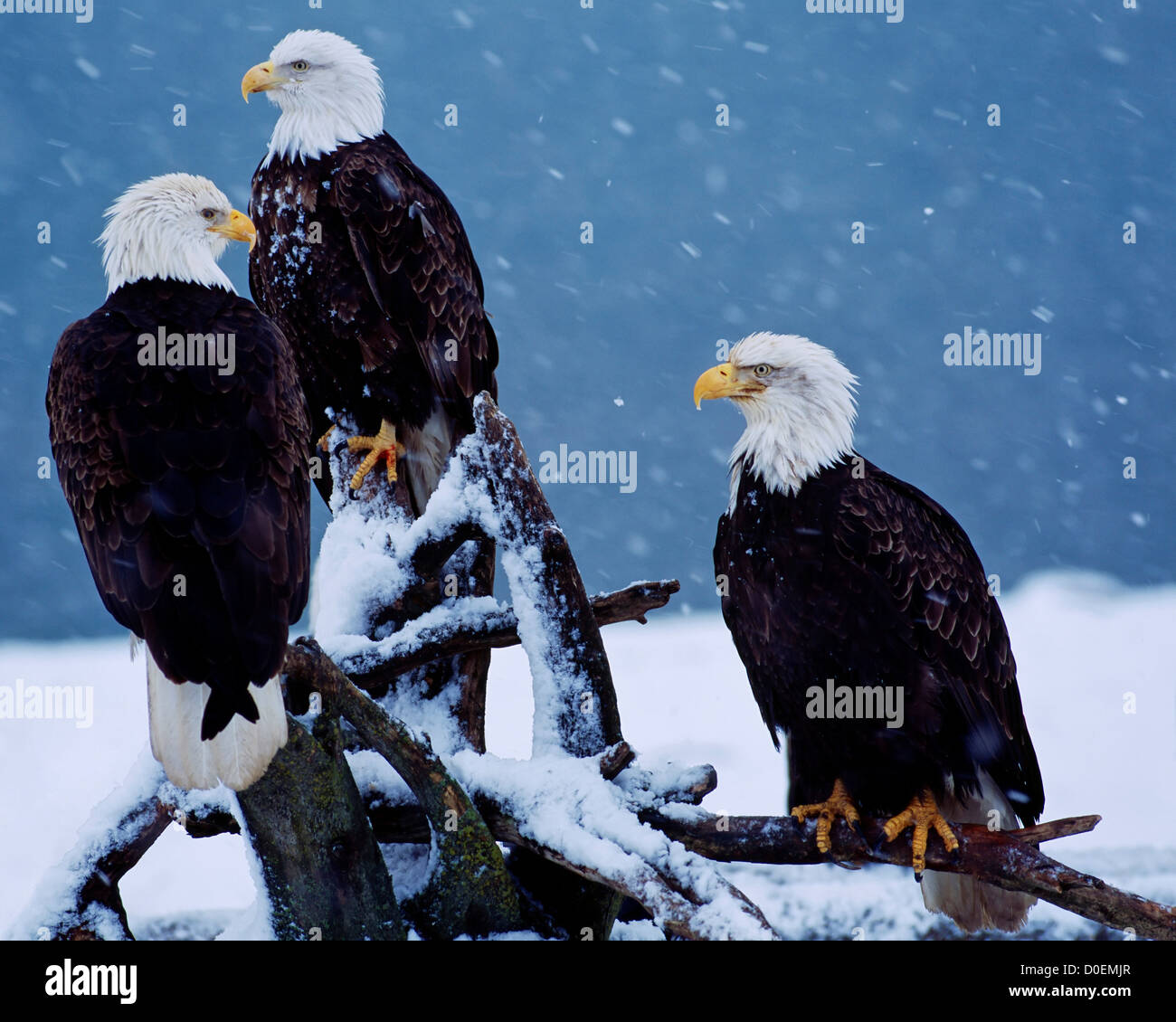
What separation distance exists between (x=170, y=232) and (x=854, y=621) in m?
2.12

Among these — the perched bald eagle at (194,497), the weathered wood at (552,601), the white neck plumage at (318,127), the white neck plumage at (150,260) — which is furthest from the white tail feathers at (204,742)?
the white neck plumage at (318,127)

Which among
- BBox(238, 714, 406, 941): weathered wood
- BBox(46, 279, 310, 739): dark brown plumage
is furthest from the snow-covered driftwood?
BBox(46, 279, 310, 739): dark brown plumage

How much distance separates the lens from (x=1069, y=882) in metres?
2.63

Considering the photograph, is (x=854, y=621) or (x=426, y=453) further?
(x=426, y=453)

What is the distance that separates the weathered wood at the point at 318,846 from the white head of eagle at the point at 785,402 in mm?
1401

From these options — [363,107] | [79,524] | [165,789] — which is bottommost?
[165,789]

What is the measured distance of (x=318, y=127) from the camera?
4070mm

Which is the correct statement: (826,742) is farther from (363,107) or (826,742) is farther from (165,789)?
(363,107)

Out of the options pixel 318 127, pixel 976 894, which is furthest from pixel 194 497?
pixel 976 894

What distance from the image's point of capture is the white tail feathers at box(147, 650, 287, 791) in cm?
232

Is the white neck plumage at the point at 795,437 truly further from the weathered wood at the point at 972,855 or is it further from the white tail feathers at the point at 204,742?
the white tail feathers at the point at 204,742

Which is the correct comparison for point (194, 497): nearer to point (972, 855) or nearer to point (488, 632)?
point (488, 632)
